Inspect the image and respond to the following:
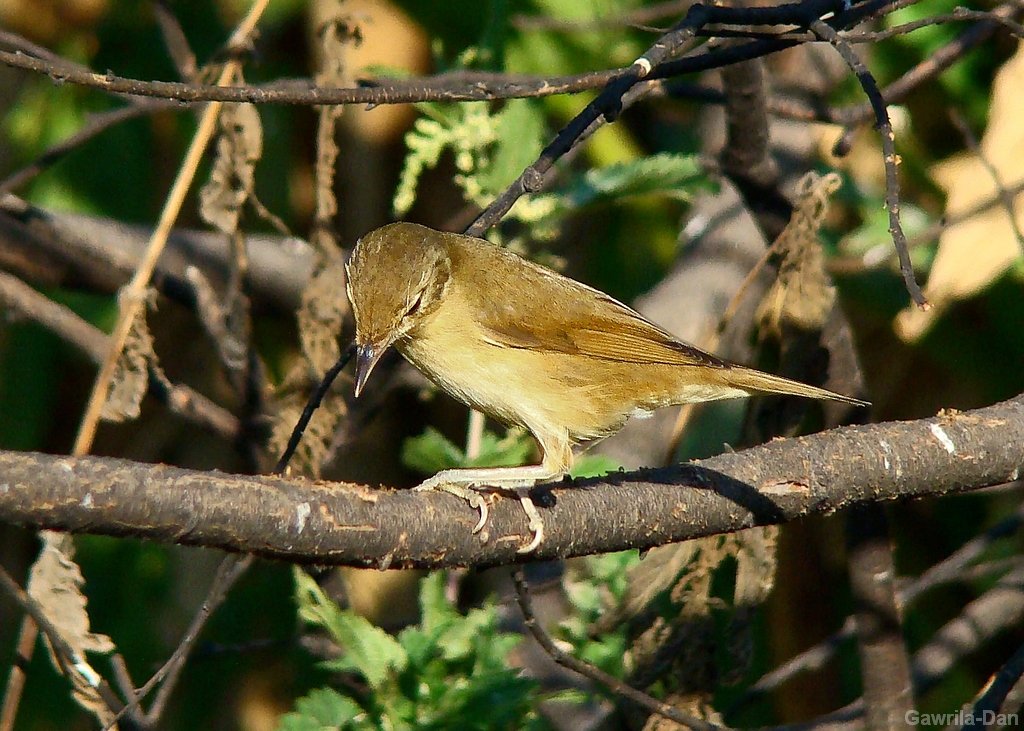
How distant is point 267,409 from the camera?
4488 millimetres

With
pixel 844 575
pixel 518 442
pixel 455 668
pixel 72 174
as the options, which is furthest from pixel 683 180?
pixel 72 174

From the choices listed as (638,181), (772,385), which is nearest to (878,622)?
(772,385)

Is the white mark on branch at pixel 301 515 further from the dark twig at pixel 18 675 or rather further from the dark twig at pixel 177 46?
the dark twig at pixel 177 46

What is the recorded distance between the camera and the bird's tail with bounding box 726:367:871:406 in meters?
3.46

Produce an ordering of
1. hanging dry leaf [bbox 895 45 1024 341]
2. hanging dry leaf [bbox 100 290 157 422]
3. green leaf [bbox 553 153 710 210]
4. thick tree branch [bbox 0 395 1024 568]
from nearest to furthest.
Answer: thick tree branch [bbox 0 395 1024 568]
hanging dry leaf [bbox 100 290 157 422]
green leaf [bbox 553 153 710 210]
hanging dry leaf [bbox 895 45 1024 341]

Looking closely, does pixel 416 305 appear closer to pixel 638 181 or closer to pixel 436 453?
pixel 436 453

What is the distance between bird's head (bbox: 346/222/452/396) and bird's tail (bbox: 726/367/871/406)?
914 millimetres

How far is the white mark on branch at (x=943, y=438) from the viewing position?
2836 mm

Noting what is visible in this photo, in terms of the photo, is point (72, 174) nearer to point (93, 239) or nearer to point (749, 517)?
point (93, 239)

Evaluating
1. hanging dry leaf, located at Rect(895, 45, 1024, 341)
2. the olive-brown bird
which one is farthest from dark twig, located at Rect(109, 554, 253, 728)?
hanging dry leaf, located at Rect(895, 45, 1024, 341)

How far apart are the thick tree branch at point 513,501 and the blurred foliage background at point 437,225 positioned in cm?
183

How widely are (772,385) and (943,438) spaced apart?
2.41 ft

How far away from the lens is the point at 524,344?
12.2 feet

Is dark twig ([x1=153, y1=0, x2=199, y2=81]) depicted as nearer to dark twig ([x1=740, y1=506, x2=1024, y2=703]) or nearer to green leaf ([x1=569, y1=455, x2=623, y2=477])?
green leaf ([x1=569, y1=455, x2=623, y2=477])
